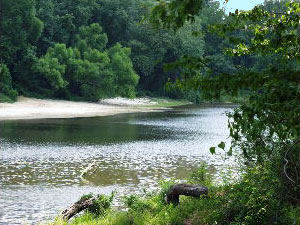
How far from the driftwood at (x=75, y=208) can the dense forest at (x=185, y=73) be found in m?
0.30

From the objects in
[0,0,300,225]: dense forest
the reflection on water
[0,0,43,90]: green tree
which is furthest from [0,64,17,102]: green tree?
the reflection on water

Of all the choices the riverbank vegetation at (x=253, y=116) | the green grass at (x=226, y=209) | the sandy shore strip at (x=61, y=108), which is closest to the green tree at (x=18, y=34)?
the sandy shore strip at (x=61, y=108)

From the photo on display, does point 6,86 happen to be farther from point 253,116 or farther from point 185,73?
point 253,116

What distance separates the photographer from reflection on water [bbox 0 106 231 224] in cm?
1881

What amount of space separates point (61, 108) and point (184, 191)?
53.5 metres

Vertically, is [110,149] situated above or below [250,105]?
below

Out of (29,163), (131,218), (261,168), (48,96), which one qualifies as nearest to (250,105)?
(261,168)

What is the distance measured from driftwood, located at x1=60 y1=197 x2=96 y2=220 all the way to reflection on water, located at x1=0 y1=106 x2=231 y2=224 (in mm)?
1617

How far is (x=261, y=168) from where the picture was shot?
11.8m

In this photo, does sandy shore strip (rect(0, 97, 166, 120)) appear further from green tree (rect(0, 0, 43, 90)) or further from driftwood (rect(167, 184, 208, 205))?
driftwood (rect(167, 184, 208, 205))

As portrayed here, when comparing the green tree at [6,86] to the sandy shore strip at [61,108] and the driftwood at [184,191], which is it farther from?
the driftwood at [184,191]

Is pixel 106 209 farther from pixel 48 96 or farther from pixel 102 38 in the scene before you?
pixel 102 38

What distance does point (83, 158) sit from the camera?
28.7 meters

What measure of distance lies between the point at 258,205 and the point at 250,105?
4.45 m
